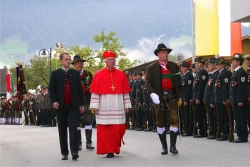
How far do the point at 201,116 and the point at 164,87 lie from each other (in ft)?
15.2

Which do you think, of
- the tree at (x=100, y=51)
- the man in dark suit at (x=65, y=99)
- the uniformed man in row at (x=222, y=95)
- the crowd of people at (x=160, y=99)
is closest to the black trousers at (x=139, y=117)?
the crowd of people at (x=160, y=99)

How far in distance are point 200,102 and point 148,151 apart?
403 centimetres

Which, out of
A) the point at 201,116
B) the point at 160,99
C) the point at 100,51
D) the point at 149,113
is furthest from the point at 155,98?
the point at 100,51

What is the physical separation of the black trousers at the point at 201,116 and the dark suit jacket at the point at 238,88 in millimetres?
2112

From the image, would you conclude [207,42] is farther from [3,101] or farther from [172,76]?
[3,101]

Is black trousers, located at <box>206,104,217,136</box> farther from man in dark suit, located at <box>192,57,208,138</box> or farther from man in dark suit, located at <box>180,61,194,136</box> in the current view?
man in dark suit, located at <box>180,61,194,136</box>

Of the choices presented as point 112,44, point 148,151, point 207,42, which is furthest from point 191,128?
point 112,44

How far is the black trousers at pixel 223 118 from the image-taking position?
15227mm

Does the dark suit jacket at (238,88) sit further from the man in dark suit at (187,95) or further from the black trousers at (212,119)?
the man in dark suit at (187,95)

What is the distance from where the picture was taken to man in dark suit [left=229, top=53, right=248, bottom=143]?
14508mm

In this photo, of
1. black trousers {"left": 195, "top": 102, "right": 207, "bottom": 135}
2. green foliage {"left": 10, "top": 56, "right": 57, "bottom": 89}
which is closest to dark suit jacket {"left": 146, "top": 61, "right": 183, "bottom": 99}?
black trousers {"left": 195, "top": 102, "right": 207, "bottom": 135}

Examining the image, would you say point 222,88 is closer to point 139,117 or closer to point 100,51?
point 139,117

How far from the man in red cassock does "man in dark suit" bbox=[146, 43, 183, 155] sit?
0.64 m

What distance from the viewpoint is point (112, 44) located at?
57.1 m
